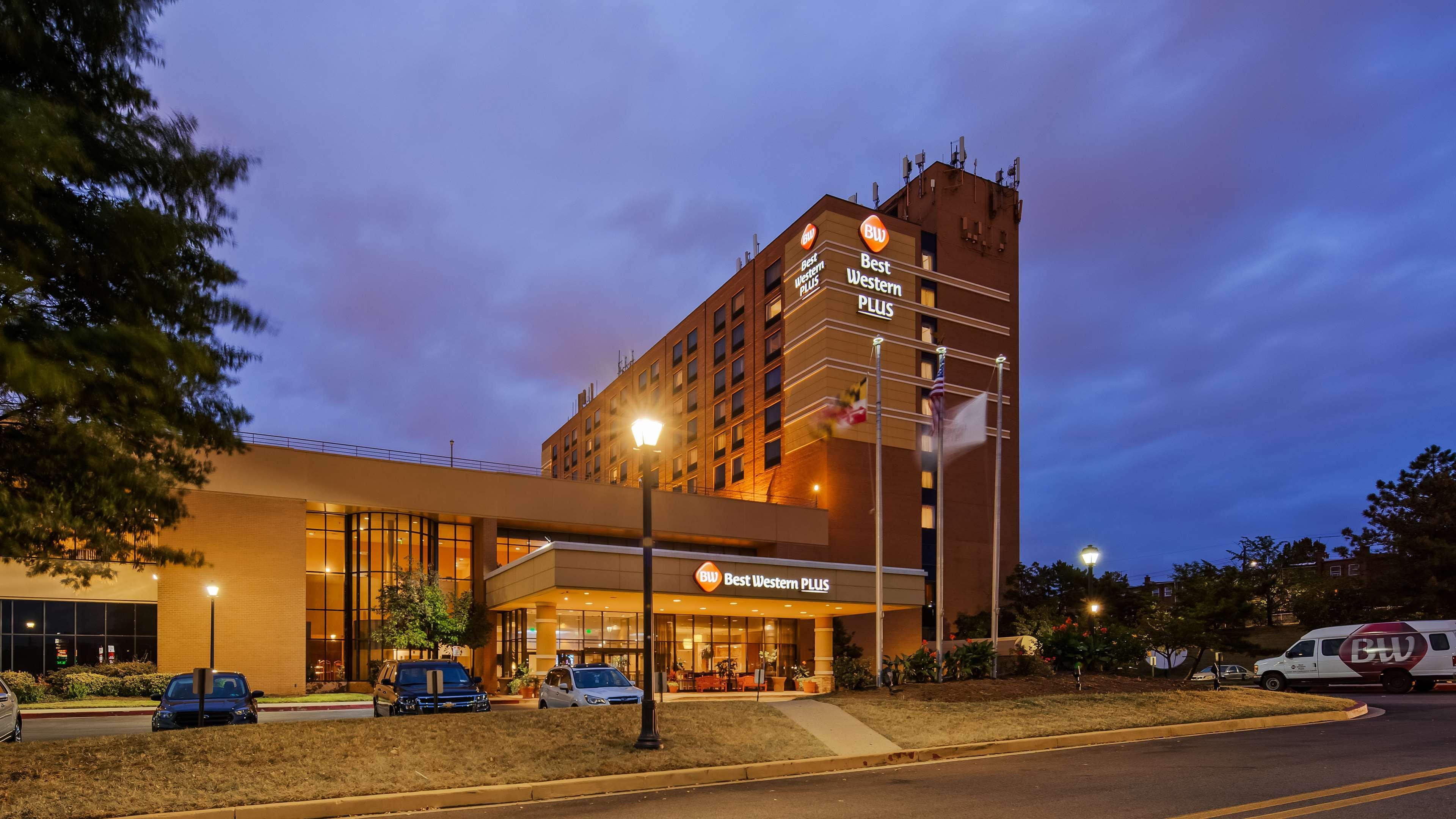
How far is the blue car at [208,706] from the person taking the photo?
20.2 meters

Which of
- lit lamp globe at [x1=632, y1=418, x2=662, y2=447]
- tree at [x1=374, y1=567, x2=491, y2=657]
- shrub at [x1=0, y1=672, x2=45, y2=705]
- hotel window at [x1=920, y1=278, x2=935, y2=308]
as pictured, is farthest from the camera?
hotel window at [x1=920, y1=278, x2=935, y2=308]

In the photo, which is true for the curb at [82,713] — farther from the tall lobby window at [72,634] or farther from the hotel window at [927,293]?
the hotel window at [927,293]

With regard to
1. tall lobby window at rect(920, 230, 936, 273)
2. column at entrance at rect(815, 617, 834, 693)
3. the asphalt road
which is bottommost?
column at entrance at rect(815, 617, 834, 693)

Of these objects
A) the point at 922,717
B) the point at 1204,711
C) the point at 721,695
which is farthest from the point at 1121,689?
the point at 721,695

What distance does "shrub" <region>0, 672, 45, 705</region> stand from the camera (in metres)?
35.1

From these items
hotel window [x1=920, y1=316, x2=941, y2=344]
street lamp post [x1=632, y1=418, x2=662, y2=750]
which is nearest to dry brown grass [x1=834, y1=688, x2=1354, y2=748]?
street lamp post [x1=632, y1=418, x2=662, y2=750]

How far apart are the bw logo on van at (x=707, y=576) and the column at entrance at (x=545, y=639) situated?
7755mm

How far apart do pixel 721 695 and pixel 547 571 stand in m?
9.44

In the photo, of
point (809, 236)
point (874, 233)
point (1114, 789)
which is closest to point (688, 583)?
point (809, 236)

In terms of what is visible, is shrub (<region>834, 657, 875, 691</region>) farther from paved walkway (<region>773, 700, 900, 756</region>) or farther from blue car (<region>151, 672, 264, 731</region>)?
blue car (<region>151, 672, 264, 731</region>)

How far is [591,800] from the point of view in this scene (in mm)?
13484

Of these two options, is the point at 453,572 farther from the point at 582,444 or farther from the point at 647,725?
the point at 582,444

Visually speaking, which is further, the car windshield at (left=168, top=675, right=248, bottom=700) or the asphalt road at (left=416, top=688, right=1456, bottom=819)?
the car windshield at (left=168, top=675, right=248, bottom=700)

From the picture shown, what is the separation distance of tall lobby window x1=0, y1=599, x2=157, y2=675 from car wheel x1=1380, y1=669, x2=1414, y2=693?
48.5 meters
